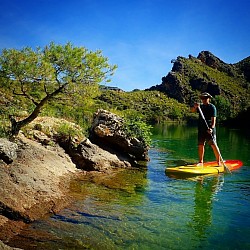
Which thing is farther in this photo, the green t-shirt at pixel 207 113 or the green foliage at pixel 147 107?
the green foliage at pixel 147 107

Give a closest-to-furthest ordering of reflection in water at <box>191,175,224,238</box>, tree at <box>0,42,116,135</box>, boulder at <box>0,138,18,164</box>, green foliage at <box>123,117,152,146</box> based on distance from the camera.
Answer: reflection in water at <box>191,175,224,238</box>
boulder at <box>0,138,18,164</box>
tree at <box>0,42,116,135</box>
green foliage at <box>123,117,152,146</box>

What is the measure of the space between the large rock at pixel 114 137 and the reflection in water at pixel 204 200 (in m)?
4.47

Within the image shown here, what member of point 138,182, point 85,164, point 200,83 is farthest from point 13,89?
point 200,83

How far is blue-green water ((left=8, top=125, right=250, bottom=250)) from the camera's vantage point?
20.8 feet

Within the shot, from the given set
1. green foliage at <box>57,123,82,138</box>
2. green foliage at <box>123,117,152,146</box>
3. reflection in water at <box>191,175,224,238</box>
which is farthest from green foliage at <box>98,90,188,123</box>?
reflection in water at <box>191,175,224,238</box>

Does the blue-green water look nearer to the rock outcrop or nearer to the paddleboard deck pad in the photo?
the rock outcrop

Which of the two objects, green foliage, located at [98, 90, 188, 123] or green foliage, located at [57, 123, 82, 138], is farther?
green foliage, located at [98, 90, 188, 123]

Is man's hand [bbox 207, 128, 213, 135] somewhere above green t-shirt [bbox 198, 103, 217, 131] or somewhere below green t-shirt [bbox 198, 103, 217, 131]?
below

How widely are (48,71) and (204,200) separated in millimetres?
7919

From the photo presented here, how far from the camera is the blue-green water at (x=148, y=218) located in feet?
20.8

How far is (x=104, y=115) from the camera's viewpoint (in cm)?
1627

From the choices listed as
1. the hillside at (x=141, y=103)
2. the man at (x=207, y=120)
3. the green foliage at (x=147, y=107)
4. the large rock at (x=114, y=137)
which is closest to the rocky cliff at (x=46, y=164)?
the large rock at (x=114, y=137)

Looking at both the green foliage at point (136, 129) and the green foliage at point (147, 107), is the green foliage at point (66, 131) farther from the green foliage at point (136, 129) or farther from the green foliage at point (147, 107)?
the green foliage at point (147, 107)

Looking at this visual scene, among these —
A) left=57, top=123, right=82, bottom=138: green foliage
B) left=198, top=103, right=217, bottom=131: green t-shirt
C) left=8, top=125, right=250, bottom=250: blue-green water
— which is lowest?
left=8, top=125, right=250, bottom=250: blue-green water
